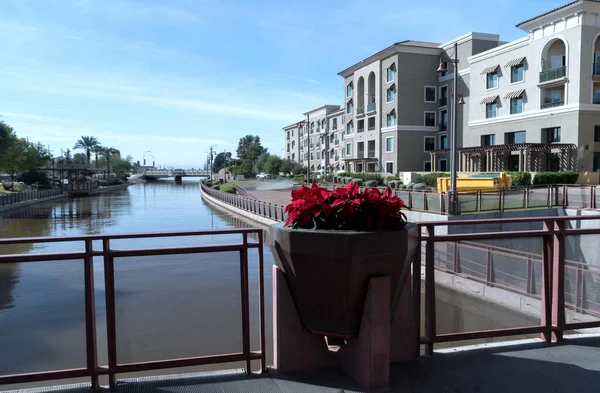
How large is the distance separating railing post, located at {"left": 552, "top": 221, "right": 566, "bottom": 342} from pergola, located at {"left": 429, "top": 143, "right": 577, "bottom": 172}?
39.5 m

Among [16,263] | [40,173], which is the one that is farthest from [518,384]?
[40,173]

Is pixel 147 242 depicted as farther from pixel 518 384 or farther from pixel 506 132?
pixel 506 132

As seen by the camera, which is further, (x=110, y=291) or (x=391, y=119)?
(x=391, y=119)

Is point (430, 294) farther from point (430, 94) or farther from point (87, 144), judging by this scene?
point (87, 144)

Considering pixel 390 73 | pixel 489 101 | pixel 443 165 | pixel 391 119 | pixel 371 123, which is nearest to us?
pixel 489 101

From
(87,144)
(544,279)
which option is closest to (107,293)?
(544,279)

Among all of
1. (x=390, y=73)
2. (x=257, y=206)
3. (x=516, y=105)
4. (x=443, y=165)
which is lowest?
(x=257, y=206)

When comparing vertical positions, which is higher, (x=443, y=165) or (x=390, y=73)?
(x=390, y=73)

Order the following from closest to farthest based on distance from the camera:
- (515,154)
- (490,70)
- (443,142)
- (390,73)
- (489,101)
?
(515,154) → (490,70) → (489,101) → (443,142) → (390,73)

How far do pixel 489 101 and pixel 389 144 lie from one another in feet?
54.3

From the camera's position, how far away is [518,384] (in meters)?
3.80

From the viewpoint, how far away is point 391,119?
6281 cm

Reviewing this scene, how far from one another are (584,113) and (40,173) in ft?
249

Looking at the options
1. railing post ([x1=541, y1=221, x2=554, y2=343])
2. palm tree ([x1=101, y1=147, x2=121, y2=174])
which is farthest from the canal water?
palm tree ([x1=101, y1=147, x2=121, y2=174])
